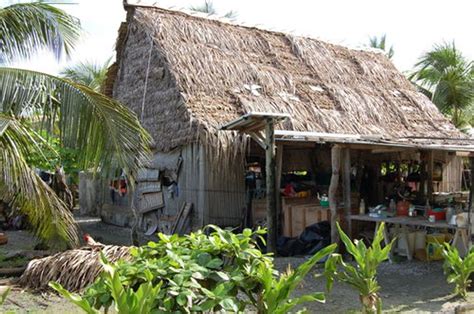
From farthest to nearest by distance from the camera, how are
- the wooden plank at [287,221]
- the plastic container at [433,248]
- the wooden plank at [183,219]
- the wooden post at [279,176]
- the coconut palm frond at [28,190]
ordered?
the wooden plank at [183,219] → the wooden plank at [287,221] → the wooden post at [279,176] → the plastic container at [433,248] → the coconut palm frond at [28,190]

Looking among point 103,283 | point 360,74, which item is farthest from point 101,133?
point 360,74

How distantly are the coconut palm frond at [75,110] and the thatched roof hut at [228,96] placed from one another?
3.78m

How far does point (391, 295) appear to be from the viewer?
22.0ft

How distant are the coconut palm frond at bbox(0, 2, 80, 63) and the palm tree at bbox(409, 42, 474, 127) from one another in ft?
53.3

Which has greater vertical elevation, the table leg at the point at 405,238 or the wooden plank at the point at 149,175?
the wooden plank at the point at 149,175

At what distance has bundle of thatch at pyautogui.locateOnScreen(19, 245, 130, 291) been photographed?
21.8 feet

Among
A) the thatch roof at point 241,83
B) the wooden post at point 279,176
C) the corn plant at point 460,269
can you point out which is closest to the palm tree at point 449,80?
the thatch roof at point 241,83

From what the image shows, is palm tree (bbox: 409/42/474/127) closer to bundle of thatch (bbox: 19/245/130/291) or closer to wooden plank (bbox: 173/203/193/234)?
wooden plank (bbox: 173/203/193/234)

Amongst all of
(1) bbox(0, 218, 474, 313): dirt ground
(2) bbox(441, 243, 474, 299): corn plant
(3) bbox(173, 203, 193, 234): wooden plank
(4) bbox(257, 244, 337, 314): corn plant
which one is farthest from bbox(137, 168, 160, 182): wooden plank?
(4) bbox(257, 244, 337, 314): corn plant

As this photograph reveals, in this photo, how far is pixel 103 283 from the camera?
3.17 m

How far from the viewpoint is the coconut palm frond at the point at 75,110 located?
613cm

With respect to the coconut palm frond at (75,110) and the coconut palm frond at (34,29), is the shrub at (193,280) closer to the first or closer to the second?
the coconut palm frond at (75,110)

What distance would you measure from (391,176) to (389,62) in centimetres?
502

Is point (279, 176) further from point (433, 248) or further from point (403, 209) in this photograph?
point (433, 248)
